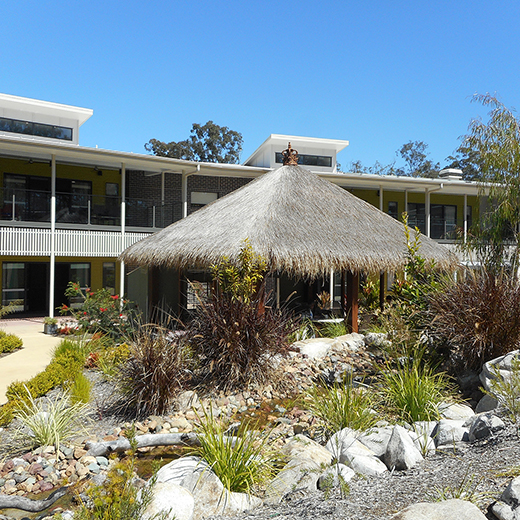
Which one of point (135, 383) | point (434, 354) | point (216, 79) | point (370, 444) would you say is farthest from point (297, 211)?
point (216, 79)

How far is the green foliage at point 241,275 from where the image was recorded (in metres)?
8.83

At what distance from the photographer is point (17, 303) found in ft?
63.2

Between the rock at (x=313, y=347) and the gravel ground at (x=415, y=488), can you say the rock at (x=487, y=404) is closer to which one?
the gravel ground at (x=415, y=488)

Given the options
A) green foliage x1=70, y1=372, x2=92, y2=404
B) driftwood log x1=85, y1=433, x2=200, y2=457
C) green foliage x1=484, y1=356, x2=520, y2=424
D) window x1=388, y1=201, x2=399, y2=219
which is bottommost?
driftwood log x1=85, y1=433, x2=200, y2=457

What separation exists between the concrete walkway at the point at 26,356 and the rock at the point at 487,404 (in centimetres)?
720

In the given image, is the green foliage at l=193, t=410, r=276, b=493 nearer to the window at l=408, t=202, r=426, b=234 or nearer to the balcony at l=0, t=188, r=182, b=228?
the balcony at l=0, t=188, r=182, b=228

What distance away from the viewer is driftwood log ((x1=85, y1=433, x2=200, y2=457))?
613cm

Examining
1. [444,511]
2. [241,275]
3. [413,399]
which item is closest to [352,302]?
[241,275]

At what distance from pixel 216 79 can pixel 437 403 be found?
20.6 metres

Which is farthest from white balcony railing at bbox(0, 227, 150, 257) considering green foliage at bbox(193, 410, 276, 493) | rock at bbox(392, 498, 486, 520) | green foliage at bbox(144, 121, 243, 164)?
green foliage at bbox(144, 121, 243, 164)

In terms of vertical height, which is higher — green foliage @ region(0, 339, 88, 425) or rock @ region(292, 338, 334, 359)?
rock @ region(292, 338, 334, 359)

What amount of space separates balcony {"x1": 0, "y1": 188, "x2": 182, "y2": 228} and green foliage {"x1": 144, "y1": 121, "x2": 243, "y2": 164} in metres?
27.2

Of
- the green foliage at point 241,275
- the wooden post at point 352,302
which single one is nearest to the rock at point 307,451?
the green foliage at point 241,275

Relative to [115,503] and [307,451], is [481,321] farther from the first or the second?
[115,503]
